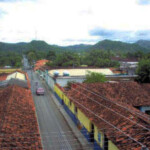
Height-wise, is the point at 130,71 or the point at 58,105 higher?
the point at 130,71

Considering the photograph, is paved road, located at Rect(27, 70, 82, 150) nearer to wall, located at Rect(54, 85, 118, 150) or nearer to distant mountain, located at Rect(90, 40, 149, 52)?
wall, located at Rect(54, 85, 118, 150)

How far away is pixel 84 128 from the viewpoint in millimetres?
14422

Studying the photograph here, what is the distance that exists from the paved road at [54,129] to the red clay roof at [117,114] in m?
2.21

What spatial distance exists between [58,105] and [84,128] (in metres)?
9.89

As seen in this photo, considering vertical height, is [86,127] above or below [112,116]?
below

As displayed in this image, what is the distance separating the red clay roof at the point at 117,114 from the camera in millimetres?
8570

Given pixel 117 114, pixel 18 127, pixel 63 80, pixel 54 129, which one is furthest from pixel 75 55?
pixel 18 127

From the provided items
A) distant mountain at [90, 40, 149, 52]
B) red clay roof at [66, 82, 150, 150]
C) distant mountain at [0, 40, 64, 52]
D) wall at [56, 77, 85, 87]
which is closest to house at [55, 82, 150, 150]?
red clay roof at [66, 82, 150, 150]

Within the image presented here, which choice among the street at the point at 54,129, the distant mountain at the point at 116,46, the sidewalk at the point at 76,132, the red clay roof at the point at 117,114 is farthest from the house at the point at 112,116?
the distant mountain at the point at 116,46

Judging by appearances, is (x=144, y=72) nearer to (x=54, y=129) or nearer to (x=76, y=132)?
(x=76, y=132)

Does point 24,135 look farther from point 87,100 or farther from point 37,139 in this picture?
point 87,100

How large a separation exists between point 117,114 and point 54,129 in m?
6.61

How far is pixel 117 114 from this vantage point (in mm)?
11133

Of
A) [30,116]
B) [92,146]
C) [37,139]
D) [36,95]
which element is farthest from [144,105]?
[36,95]
